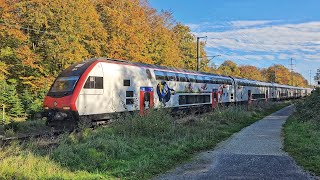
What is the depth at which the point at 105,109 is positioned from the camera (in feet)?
55.5

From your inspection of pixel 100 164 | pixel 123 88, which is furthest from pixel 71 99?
pixel 100 164

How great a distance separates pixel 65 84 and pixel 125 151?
7984 millimetres

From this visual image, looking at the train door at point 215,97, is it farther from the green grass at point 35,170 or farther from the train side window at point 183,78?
the green grass at point 35,170

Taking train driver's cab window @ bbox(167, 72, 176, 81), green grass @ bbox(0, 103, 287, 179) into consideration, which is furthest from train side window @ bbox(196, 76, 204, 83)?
green grass @ bbox(0, 103, 287, 179)

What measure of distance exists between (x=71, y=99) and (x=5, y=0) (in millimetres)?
15816

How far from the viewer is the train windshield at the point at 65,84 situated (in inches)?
625

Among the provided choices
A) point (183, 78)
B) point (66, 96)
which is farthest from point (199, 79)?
point (66, 96)

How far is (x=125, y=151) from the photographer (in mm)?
9266

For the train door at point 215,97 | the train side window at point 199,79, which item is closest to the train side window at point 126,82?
the train side window at point 199,79

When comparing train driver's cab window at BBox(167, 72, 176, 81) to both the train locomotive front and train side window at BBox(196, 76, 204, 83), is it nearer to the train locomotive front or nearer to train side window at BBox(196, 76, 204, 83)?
train side window at BBox(196, 76, 204, 83)

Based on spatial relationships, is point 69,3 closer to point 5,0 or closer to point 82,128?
point 5,0

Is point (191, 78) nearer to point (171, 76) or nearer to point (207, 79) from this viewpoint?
point (171, 76)

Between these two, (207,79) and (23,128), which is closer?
(23,128)

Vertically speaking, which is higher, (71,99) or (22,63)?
(22,63)
